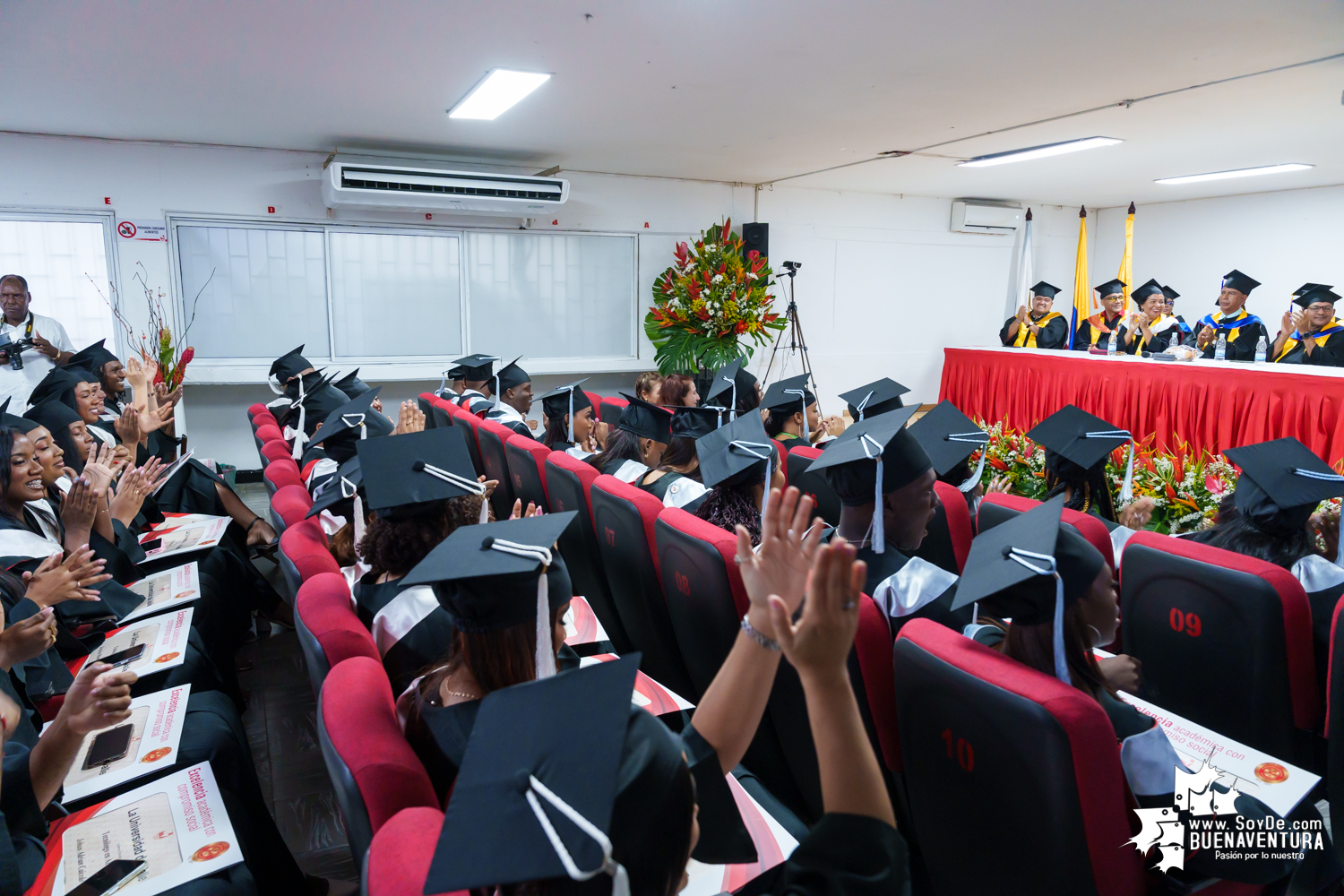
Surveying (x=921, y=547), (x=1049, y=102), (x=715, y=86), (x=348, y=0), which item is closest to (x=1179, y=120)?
(x=1049, y=102)

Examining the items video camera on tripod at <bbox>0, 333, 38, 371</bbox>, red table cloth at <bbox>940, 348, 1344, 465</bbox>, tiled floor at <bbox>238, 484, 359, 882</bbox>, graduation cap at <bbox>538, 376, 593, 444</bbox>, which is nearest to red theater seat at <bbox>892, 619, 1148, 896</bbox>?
tiled floor at <bbox>238, 484, 359, 882</bbox>

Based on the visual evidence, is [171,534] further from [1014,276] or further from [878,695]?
[1014,276]

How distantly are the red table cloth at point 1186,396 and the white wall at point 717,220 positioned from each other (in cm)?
176

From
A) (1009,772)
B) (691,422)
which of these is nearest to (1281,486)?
(1009,772)

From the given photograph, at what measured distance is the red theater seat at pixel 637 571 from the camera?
216cm

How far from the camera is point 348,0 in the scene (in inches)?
118

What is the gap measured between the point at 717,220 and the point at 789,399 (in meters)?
4.60

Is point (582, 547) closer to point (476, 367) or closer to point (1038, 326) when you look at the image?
point (476, 367)

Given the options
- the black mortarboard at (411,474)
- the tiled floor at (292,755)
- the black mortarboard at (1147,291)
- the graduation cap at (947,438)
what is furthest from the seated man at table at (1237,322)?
the tiled floor at (292,755)

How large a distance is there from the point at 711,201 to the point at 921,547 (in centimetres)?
597

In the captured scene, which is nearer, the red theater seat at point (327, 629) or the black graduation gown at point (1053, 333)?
the red theater seat at point (327, 629)

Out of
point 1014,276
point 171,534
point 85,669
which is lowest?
point 171,534

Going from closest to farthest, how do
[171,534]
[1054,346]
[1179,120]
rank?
[171,534] < [1179,120] < [1054,346]

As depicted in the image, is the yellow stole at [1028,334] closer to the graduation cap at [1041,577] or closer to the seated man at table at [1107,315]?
the seated man at table at [1107,315]
